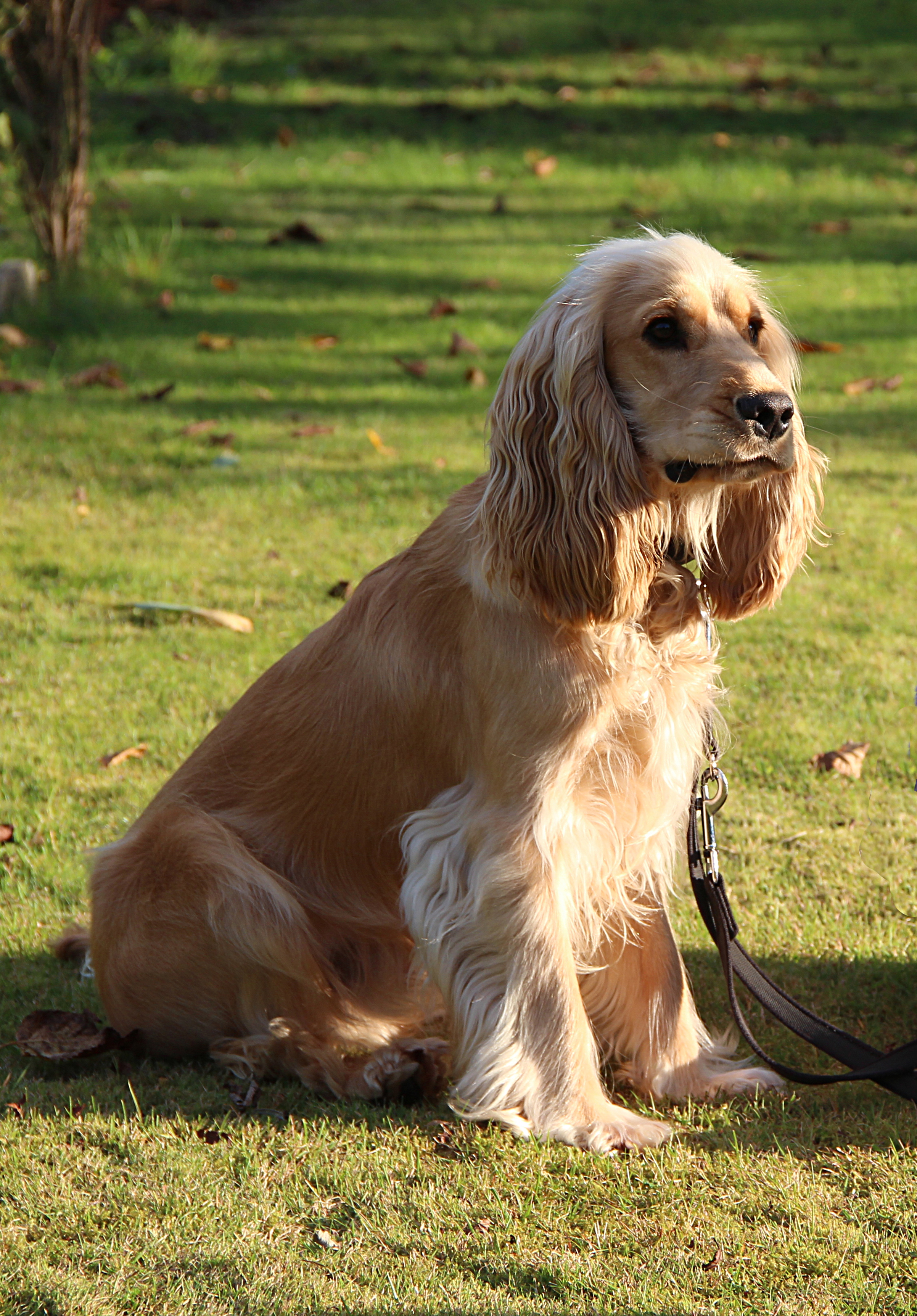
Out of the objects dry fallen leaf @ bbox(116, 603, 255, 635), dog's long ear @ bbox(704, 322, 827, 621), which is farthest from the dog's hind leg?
dry fallen leaf @ bbox(116, 603, 255, 635)

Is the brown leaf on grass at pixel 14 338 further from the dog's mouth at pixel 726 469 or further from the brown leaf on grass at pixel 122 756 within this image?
the dog's mouth at pixel 726 469

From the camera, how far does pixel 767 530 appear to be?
318 cm

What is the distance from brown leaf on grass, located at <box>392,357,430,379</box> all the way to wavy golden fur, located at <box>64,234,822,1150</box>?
16.7ft

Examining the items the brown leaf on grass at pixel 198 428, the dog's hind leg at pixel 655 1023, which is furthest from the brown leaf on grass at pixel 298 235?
the dog's hind leg at pixel 655 1023

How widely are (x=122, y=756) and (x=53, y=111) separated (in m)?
5.42

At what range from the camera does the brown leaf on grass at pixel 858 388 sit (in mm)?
8117

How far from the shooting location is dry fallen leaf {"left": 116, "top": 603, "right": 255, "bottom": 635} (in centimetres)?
552

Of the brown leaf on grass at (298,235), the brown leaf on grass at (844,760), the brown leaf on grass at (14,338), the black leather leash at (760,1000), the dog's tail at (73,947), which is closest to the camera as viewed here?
the black leather leash at (760,1000)

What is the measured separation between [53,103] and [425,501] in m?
3.89

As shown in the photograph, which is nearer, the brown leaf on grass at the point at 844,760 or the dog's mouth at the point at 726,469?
the dog's mouth at the point at 726,469

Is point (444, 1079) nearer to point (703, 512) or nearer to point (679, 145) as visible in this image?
point (703, 512)

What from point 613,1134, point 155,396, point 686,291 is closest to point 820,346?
point 155,396

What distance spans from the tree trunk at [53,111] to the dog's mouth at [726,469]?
21.5 ft

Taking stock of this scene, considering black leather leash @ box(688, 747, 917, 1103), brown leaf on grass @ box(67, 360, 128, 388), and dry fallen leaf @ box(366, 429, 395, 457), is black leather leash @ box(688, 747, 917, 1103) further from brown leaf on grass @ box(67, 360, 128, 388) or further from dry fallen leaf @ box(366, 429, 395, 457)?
brown leaf on grass @ box(67, 360, 128, 388)
